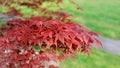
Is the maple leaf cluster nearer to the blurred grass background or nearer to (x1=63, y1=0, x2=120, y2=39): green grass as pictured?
the blurred grass background

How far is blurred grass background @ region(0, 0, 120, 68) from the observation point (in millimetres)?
7711

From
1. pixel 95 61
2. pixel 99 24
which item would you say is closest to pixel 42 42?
pixel 95 61

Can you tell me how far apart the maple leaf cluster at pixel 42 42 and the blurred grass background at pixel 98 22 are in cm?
263

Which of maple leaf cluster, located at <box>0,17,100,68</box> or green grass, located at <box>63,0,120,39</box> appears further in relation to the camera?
green grass, located at <box>63,0,120,39</box>

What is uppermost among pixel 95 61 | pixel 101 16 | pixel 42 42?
pixel 42 42

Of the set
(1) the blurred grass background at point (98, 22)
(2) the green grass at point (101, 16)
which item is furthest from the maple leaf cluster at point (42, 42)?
(2) the green grass at point (101, 16)

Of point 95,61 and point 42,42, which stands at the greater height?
point 42,42

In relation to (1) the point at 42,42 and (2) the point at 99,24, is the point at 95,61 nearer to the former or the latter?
(2) the point at 99,24

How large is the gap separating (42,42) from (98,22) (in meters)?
8.86

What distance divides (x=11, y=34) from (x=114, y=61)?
5.06m

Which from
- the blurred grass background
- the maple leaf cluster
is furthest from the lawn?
the maple leaf cluster

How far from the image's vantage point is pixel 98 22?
39.5 ft

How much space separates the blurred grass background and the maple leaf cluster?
2626 mm

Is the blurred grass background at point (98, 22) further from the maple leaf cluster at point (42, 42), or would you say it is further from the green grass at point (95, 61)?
the maple leaf cluster at point (42, 42)
